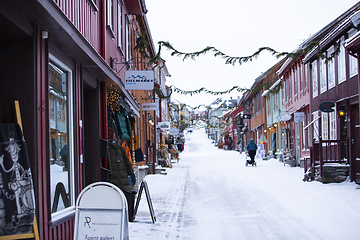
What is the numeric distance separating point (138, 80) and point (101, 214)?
5.93 meters

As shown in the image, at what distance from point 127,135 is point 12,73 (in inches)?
241

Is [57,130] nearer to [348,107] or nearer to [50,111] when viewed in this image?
[50,111]

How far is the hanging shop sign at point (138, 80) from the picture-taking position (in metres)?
9.77

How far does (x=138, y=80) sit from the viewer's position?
9875 millimetres

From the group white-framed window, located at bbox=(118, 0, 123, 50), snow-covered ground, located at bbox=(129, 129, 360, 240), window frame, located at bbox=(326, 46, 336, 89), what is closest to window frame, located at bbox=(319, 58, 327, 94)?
window frame, located at bbox=(326, 46, 336, 89)

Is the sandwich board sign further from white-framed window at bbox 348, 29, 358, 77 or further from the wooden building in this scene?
white-framed window at bbox 348, 29, 358, 77

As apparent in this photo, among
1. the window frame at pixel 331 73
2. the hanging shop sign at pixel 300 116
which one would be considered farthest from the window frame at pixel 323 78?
the hanging shop sign at pixel 300 116

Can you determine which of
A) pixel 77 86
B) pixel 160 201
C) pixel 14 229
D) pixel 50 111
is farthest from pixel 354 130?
pixel 14 229

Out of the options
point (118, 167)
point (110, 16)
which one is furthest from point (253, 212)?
point (110, 16)

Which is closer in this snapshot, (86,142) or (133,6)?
(86,142)

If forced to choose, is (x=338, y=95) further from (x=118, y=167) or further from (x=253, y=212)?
(x=118, y=167)

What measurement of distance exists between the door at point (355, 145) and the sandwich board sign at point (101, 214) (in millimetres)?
9825

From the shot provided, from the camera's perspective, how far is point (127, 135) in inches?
417

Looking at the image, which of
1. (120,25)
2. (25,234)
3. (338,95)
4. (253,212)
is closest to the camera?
(25,234)
